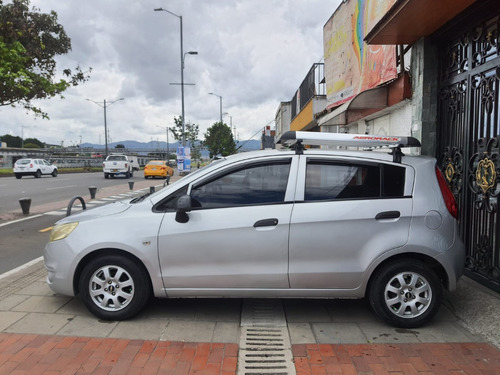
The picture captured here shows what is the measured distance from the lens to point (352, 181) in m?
3.87

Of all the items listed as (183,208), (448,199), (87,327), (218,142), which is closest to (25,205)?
(87,327)

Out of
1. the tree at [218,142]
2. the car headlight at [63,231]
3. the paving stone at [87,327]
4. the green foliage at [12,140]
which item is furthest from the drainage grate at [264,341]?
the green foliage at [12,140]

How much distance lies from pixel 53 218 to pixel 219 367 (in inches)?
363

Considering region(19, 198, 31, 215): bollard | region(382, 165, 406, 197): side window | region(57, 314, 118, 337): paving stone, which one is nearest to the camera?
region(57, 314, 118, 337): paving stone

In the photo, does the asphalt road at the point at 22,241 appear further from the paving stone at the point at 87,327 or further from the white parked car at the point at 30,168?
the white parked car at the point at 30,168

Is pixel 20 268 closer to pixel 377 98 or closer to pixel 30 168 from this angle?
pixel 377 98

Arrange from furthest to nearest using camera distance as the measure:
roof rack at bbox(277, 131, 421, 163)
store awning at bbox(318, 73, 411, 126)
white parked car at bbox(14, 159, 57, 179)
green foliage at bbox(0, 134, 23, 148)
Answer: green foliage at bbox(0, 134, 23, 148), white parked car at bbox(14, 159, 57, 179), store awning at bbox(318, 73, 411, 126), roof rack at bbox(277, 131, 421, 163)

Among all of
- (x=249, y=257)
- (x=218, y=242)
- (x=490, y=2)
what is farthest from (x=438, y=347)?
(x=490, y=2)

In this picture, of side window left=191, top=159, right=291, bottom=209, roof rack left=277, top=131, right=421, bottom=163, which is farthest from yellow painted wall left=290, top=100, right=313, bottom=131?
side window left=191, top=159, right=291, bottom=209

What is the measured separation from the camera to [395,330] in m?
3.75

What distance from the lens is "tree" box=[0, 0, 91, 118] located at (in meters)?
8.48

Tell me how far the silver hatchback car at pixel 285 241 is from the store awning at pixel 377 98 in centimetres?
334

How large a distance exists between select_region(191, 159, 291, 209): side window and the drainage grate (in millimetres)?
1185

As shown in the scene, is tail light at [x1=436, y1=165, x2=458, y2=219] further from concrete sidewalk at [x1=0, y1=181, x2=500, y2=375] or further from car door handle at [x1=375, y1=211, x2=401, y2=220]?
concrete sidewalk at [x1=0, y1=181, x2=500, y2=375]
